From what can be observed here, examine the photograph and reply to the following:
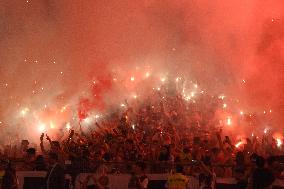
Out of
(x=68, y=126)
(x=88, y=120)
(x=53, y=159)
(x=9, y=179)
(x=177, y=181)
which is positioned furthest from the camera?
(x=68, y=126)

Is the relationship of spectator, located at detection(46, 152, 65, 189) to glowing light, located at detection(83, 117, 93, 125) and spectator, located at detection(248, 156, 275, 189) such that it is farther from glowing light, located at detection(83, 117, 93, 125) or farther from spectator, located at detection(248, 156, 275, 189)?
glowing light, located at detection(83, 117, 93, 125)

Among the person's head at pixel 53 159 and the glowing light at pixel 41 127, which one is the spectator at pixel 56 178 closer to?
the person's head at pixel 53 159

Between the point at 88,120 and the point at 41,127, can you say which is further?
the point at 41,127

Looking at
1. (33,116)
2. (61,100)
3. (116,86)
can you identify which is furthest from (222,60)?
(33,116)

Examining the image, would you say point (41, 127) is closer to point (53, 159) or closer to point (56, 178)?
point (53, 159)

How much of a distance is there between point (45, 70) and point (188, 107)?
5.99 m

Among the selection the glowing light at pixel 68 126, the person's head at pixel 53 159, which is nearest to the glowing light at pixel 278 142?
the person's head at pixel 53 159

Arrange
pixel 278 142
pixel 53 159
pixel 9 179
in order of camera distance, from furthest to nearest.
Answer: pixel 278 142 < pixel 53 159 < pixel 9 179

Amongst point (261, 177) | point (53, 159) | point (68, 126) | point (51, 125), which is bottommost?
point (261, 177)

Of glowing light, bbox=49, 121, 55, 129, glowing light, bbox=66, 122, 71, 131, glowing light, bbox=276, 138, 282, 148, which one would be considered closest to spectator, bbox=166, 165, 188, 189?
glowing light, bbox=276, 138, 282, 148

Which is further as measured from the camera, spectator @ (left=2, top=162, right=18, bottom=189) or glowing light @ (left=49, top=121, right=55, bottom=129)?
glowing light @ (left=49, top=121, right=55, bottom=129)

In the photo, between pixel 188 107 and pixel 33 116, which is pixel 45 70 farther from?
pixel 188 107

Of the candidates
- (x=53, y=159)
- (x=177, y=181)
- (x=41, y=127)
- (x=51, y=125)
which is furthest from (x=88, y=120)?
(x=177, y=181)

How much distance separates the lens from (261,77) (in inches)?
515
